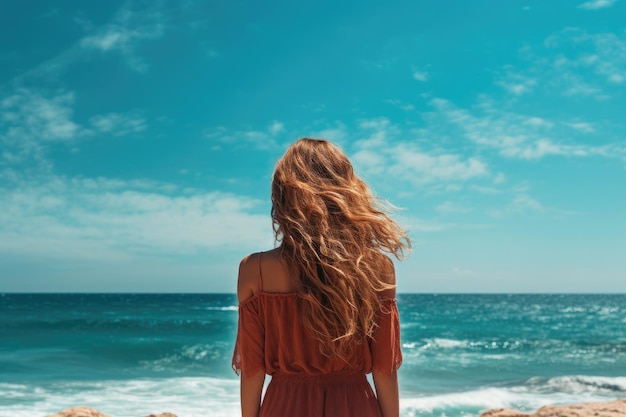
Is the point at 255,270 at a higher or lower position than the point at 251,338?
higher

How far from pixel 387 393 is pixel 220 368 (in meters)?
15.1

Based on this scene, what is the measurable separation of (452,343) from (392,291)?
894 inches

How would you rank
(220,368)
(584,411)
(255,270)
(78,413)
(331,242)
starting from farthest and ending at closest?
1. (220,368)
2. (584,411)
3. (78,413)
4. (255,270)
5. (331,242)

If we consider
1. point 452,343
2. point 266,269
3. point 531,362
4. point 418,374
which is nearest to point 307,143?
point 266,269

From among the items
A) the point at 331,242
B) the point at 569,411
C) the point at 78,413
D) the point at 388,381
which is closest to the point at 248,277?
the point at 331,242

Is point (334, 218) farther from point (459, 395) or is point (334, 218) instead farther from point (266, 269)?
point (459, 395)

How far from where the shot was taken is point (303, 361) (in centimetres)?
215

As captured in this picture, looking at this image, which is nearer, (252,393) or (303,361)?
(303,361)

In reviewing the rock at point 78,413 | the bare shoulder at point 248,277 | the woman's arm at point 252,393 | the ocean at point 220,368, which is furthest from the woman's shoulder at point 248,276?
the ocean at point 220,368

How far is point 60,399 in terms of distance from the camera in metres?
11.9

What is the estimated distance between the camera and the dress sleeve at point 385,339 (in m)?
2.17

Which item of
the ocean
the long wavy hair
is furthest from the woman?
the ocean

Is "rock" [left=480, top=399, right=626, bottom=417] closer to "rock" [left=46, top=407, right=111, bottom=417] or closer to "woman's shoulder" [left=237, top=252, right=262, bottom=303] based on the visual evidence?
"rock" [left=46, top=407, right=111, bottom=417]

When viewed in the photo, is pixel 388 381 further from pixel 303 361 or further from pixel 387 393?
pixel 303 361
